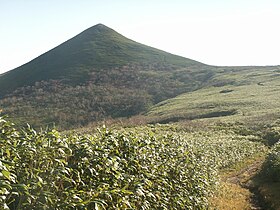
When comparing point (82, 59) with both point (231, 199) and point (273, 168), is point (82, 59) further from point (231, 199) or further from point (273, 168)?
point (231, 199)

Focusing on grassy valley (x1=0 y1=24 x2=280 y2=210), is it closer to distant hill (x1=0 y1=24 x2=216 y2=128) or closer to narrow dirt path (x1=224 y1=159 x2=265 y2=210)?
narrow dirt path (x1=224 y1=159 x2=265 y2=210)

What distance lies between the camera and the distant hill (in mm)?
106062

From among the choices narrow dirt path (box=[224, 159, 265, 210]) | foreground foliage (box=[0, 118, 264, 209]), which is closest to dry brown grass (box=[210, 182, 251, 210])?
narrow dirt path (box=[224, 159, 265, 210])

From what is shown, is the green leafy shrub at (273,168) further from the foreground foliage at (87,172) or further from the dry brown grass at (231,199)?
the foreground foliage at (87,172)

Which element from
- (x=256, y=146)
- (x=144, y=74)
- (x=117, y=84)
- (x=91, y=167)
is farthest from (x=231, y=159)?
(x=144, y=74)

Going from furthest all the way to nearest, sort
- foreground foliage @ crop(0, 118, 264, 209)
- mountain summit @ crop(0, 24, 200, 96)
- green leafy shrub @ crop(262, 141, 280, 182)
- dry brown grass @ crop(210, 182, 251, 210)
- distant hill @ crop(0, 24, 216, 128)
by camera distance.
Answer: mountain summit @ crop(0, 24, 200, 96)
distant hill @ crop(0, 24, 216, 128)
green leafy shrub @ crop(262, 141, 280, 182)
dry brown grass @ crop(210, 182, 251, 210)
foreground foliage @ crop(0, 118, 264, 209)

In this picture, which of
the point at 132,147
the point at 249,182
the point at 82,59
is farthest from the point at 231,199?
the point at 82,59

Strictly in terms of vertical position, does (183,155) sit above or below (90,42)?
below

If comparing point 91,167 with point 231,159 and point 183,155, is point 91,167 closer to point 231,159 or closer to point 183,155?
point 183,155

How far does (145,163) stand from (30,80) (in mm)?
139034

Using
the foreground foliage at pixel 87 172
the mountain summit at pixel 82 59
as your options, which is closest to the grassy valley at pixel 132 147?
the foreground foliage at pixel 87 172

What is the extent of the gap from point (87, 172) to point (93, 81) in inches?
5192

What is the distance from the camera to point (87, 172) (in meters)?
8.09

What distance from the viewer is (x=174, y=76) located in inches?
5891
